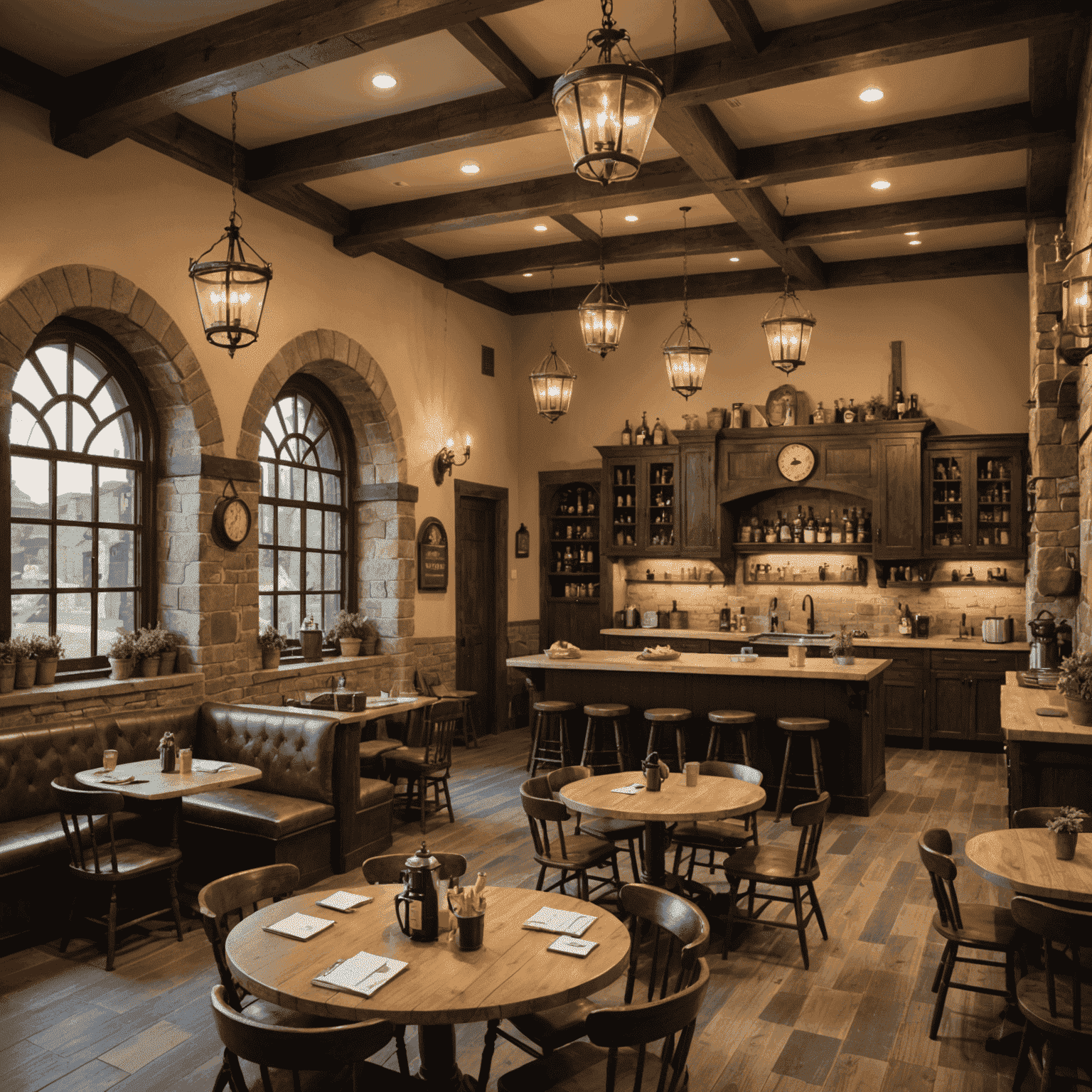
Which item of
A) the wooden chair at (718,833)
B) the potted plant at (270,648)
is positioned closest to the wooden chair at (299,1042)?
the wooden chair at (718,833)

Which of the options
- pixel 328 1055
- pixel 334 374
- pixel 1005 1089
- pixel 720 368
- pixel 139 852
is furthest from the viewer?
pixel 720 368

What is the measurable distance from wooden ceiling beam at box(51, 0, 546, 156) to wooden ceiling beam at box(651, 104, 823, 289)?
161cm

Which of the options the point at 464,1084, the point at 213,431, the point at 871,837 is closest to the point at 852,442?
the point at 871,837

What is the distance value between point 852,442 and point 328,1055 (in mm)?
8096

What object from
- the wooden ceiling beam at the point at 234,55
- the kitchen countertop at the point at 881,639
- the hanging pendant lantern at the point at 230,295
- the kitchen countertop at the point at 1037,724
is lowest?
the kitchen countertop at the point at 1037,724

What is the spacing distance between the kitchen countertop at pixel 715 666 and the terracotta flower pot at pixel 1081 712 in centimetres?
218

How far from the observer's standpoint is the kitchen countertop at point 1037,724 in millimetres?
4102

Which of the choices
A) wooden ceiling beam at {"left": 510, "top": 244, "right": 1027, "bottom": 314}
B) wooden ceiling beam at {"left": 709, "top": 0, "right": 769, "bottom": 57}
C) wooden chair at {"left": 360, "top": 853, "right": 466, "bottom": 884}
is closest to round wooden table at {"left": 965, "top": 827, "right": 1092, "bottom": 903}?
wooden chair at {"left": 360, "top": 853, "right": 466, "bottom": 884}

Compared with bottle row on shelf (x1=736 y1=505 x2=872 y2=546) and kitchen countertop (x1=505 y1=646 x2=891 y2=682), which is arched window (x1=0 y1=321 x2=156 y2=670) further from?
bottle row on shelf (x1=736 y1=505 x2=872 y2=546)

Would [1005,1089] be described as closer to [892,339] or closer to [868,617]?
[868,617]

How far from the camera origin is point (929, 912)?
15.6 ft

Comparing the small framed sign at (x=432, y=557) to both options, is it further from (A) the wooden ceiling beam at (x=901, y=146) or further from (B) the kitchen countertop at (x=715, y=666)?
(A) the wooden ceiling beam at (x=901, y=146)

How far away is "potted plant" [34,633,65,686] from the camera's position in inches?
Result: 210

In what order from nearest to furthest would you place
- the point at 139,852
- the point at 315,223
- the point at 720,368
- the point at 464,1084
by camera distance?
the point at 464,1084 < the point at 139,852 < the point at 315,223 < the point at 720,368
